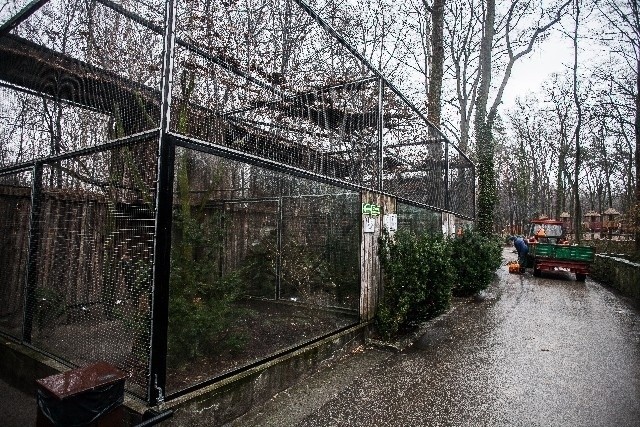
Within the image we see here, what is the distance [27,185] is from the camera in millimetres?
4758

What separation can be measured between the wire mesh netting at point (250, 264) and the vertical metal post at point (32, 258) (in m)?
1.82

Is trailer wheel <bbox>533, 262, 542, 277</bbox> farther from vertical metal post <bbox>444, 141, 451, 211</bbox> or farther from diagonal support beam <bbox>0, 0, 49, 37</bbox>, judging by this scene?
diagonal support beam <bbox>0, 0, 49, 37</bbox>

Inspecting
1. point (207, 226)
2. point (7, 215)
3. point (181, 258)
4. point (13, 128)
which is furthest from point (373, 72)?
point (7, 215)

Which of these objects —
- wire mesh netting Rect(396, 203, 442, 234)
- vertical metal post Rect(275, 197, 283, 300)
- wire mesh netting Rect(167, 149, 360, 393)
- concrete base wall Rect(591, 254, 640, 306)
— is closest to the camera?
wire mesh netting Rect(167, 149, 360, 393)

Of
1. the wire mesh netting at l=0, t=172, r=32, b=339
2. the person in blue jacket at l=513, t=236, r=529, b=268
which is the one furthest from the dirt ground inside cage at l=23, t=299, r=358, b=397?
the person in blue jacket at l=513, t=236, r=529, b=268

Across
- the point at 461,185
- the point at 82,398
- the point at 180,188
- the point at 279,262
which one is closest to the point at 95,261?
the point at 180,188

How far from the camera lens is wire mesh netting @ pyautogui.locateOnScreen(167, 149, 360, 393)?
3.80 metres

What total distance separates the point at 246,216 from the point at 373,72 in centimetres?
322

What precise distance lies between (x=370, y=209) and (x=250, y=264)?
2.06 metres

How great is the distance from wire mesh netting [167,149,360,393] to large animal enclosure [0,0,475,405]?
0.02m

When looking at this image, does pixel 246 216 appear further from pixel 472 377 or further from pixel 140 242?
pixel 472 377

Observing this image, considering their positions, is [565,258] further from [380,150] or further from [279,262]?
[279,262]

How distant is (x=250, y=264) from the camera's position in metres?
5.18

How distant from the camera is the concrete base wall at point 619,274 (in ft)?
33.8
